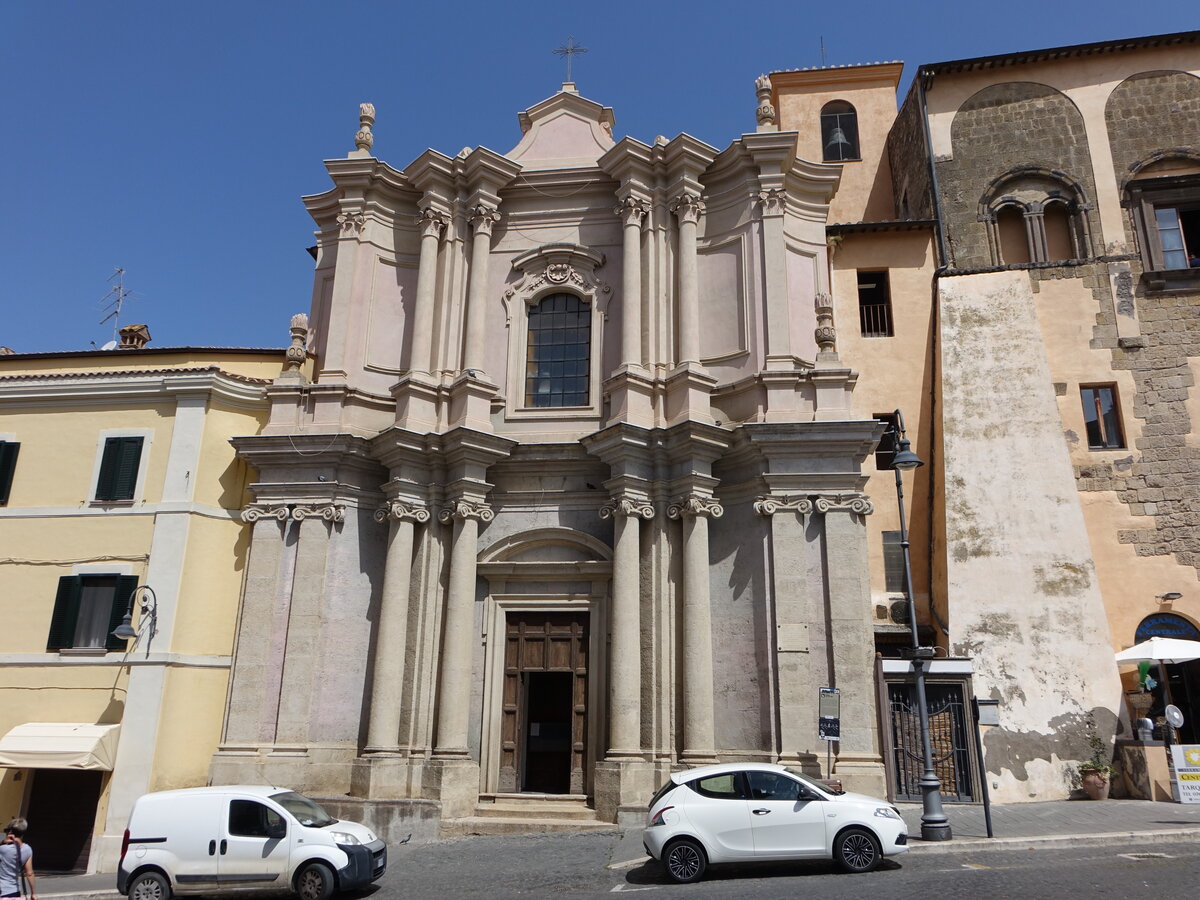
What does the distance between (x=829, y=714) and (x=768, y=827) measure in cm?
389

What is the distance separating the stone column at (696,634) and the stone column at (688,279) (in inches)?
130

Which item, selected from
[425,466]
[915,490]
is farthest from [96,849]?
[915,490]

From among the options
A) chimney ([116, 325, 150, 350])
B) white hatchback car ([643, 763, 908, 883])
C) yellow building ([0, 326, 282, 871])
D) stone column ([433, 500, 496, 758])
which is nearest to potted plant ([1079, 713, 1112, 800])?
white hatchback car ([643, 763, 908, 883])

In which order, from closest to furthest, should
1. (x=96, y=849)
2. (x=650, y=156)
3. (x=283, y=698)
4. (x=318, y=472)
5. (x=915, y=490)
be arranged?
(x=96, y=849) → (x=283, y=698) → (x=318, y=472) → (x=650, y=156) → (x=915, y=490)

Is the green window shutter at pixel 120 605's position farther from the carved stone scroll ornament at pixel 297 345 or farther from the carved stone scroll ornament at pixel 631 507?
the carved stone scroll ornament at pixel 631 507

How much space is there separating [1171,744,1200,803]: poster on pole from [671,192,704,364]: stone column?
1142cm

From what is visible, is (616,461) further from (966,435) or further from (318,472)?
(966,435)

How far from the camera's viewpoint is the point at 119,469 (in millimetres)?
18328

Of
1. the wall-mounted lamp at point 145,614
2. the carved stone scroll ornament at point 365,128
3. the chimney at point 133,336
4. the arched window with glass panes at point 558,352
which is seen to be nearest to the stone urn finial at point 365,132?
the carved stone scroll ornament at point 365,128

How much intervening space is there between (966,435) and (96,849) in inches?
774

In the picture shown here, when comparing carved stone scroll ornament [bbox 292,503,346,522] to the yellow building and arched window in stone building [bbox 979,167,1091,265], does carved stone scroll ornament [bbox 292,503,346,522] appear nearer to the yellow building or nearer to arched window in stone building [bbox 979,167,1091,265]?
the yellow building

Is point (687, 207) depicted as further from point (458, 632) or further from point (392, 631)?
point (392, 631)

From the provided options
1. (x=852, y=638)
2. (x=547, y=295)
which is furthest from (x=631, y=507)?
(x=547, y=295)

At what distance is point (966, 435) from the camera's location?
21.5 meters
